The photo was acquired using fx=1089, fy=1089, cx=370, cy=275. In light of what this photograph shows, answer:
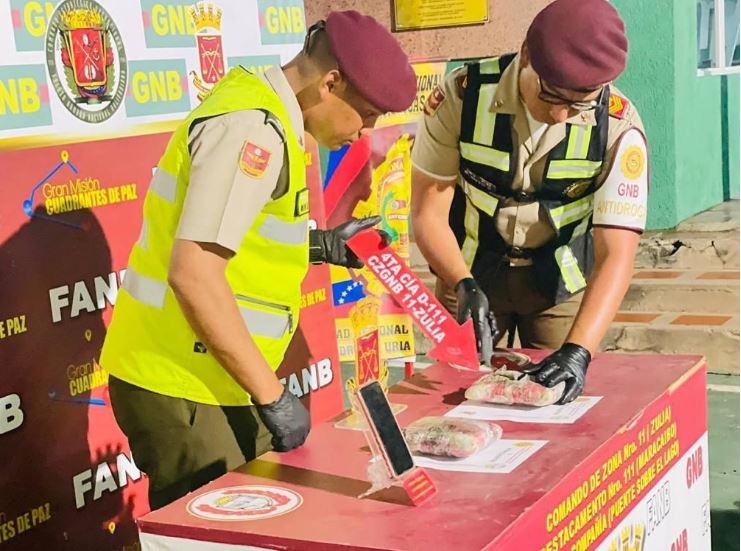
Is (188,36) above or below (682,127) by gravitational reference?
above

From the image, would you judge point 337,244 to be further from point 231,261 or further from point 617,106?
point 617,106

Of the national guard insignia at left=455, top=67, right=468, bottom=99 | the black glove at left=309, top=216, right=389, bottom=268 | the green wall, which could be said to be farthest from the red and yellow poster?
the green wall

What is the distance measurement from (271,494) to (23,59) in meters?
1.40

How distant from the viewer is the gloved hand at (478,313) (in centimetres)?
267

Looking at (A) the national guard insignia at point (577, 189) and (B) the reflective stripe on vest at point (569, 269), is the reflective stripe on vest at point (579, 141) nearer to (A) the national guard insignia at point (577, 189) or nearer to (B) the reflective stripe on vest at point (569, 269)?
(A) the national guard insignia at point (577, 189)

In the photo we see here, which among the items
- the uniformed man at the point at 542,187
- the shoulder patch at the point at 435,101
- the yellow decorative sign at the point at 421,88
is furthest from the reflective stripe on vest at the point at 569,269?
the yellow decorative sign at the point at 421,88

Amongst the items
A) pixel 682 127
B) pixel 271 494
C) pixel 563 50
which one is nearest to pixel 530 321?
pixel 563 50

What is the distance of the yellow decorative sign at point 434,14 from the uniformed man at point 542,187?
2.68m

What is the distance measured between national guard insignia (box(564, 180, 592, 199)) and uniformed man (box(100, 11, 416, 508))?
72 centimetres

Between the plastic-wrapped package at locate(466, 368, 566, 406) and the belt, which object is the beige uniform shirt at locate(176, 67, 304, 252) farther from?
the belt

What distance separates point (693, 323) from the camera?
5.42m

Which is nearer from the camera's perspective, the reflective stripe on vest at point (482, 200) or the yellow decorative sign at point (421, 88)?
the reflective stripe on vest at point (482, 200)

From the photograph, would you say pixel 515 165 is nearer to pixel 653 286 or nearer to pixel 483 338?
pixel 483 338

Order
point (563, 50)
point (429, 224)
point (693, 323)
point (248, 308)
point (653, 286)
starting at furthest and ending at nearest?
point (653, 286), point (693, 323), point (429, 224), point (563, 50), point (248, 308)
